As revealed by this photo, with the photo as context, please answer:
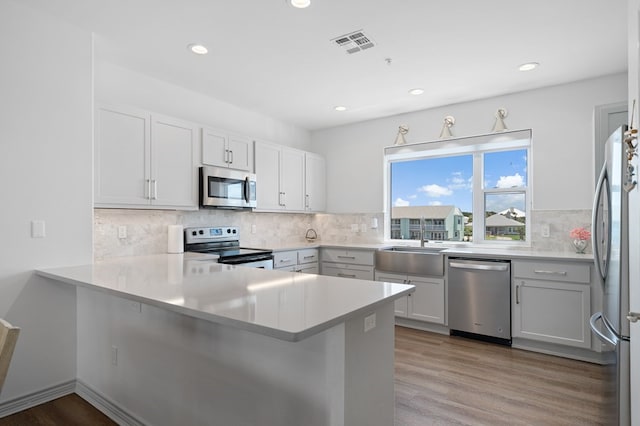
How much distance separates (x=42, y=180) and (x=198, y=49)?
4.86ft

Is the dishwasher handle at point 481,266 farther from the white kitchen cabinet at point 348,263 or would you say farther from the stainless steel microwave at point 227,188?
the stainless steel microwave at point 227,188

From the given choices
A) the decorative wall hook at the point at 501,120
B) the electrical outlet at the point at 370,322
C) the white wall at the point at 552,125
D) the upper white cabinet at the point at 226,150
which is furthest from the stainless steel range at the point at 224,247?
the decorative wall hook at the point at 501,120

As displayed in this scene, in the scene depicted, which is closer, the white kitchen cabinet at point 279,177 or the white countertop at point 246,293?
the white countertop at point 246,293

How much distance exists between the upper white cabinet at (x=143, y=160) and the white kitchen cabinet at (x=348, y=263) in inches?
72.7

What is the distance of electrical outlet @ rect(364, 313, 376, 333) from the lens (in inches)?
59.8

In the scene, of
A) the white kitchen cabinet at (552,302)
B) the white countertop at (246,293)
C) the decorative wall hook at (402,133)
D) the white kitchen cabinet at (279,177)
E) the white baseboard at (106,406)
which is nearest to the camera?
the white countertop at (246,293)

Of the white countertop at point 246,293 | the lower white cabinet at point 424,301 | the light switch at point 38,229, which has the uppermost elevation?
the light switch at point 38,229

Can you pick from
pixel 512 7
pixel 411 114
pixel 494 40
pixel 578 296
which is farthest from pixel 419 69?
pixel 578 296

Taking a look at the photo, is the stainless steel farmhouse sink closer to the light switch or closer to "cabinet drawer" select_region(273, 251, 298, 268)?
"cabinet drawer" select_region(273, 251, 298, 268)

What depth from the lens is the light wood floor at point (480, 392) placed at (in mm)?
2193

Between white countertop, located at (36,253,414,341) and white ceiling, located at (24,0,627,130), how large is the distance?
1.70 m

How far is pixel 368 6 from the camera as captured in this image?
7.52 ft

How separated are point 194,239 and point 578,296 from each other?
144 inches

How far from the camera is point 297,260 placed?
4.27m
